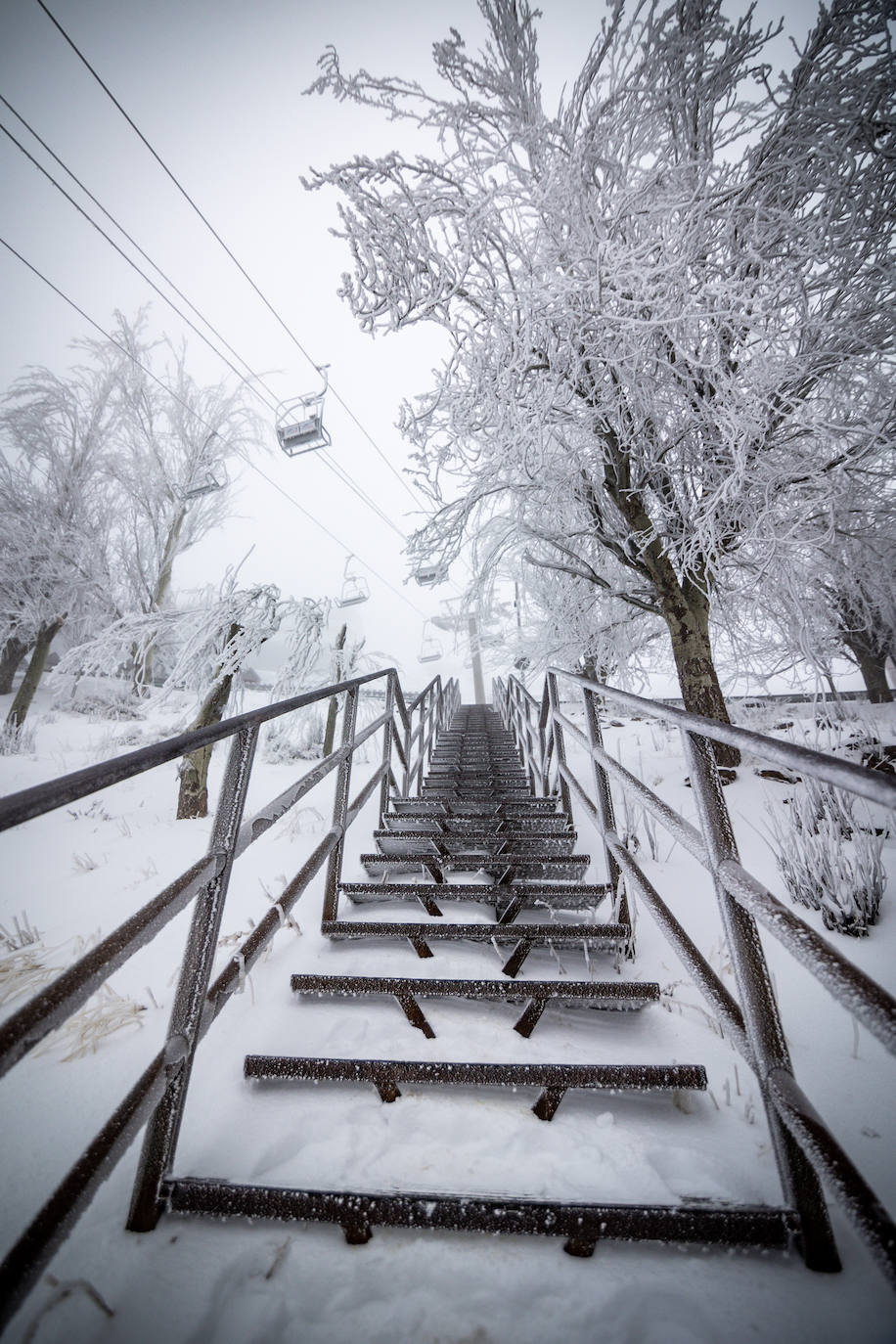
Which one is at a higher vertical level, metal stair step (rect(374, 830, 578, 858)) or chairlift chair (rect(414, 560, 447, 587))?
chairlift chair (rect(414, 560, 447, 587))

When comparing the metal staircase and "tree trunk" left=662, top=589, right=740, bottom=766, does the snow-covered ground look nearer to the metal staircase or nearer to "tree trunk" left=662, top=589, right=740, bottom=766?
the metal staircase

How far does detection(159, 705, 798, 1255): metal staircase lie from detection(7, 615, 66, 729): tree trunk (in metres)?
11.7

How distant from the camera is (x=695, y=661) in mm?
5609

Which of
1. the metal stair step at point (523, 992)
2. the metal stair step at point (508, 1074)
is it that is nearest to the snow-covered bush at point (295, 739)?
the metal stair step at point (523, 992)

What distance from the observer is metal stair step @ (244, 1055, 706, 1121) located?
1.36 metres

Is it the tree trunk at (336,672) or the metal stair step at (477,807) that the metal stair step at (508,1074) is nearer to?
the metal stair step at (477,807)

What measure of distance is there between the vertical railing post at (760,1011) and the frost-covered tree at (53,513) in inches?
507

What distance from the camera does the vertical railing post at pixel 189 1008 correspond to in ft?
3.64

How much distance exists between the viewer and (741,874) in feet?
4.02

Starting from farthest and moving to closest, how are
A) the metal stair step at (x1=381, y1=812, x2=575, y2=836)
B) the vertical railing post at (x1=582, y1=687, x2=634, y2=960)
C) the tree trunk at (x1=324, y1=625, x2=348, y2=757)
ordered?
the tree trunk at (x1=324, y1=625, x2=348, y2=757), the metal stair step at (x1=381, y1=812, x2=575, y2=836), the vertical railing post at (x1=582, y1=687, x2=634, y2=960)

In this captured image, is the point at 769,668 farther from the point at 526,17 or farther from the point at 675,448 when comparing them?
the point at 526,17

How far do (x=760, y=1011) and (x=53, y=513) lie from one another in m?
14.3

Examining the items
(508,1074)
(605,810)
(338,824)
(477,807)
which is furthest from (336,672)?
(508,1074)

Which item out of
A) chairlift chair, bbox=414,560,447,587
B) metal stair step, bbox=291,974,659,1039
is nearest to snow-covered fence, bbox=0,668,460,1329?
metal stair step, bbox=291,974,659,1039
